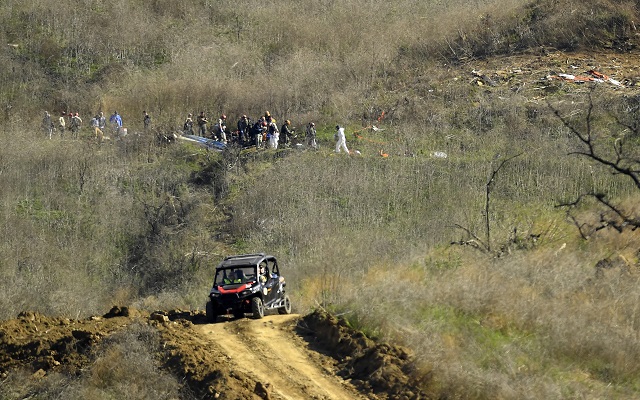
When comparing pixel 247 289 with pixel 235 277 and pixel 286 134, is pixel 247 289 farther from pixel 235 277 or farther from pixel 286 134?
pixel 286 134

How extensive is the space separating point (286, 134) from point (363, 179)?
486 centimetres

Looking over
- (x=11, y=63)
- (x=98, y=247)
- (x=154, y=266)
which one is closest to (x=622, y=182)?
(x=154, y=266)

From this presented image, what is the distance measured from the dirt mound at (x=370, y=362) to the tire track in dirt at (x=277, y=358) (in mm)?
281

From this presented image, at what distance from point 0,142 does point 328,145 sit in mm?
14062

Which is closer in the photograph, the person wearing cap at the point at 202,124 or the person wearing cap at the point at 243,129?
the person wearing cap at the point at 243,129

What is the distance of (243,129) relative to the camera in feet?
125

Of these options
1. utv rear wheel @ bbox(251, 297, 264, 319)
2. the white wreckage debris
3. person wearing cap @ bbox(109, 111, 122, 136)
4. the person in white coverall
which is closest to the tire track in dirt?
utv rear wheel @ bbox(251, 297, 264, 319)

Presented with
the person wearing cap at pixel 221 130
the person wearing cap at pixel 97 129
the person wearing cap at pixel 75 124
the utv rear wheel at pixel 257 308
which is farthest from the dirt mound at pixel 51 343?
the person wearing cap at pixel 75 124

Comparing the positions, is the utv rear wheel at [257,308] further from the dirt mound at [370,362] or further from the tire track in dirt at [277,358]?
the dirt mound at [370,362]

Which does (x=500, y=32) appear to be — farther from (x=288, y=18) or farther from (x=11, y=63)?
(x=11, y=63)

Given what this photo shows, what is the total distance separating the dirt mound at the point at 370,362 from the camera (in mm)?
13430

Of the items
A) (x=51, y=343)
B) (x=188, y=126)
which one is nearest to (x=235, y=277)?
(x=51, y=343)

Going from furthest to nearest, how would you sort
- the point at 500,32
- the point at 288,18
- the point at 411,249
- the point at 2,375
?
the point at 288,18, the point at 500,32, the point at 411,249, the point at 2,375

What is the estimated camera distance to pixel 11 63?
4912cm
